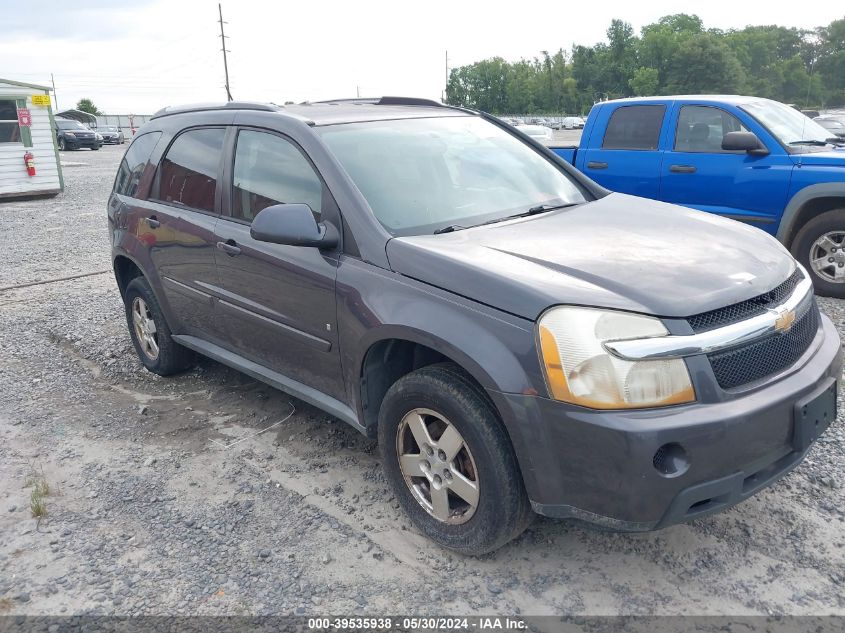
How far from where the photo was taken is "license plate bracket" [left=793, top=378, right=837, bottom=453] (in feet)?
8.35

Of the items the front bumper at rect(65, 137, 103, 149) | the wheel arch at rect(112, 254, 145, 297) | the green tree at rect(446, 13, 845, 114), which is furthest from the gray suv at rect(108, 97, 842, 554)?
the green tree at rect(446, 13, 845, 114)

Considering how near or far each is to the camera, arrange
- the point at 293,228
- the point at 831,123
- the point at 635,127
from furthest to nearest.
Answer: the point at 831,123 < the point at 635,127 < the point at 293,228

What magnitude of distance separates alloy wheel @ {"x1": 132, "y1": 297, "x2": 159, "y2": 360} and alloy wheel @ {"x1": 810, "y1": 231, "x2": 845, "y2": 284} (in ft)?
18.2

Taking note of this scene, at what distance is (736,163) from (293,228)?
5.00 meters

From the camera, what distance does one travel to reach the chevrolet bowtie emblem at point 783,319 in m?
2.62

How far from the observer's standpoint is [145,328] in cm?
503

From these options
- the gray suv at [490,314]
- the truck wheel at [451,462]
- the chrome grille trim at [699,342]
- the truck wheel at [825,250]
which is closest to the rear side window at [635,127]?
the truck wheel at [825,250]

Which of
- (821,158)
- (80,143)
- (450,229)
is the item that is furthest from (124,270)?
(80,143)

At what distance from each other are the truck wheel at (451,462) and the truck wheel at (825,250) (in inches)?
189

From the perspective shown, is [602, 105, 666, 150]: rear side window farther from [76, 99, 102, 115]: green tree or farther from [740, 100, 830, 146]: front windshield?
[76, 99, 102, 115]: green tree

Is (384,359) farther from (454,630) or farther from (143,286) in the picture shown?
(143,286)

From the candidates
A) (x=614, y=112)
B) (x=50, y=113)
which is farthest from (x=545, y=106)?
(x=614, y=112)

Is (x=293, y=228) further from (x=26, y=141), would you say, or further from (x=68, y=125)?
(x=68, y=125)

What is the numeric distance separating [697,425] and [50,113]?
18.5 m
